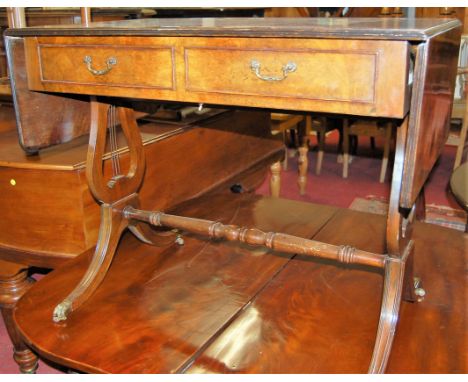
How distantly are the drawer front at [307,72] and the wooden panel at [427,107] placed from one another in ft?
0.10

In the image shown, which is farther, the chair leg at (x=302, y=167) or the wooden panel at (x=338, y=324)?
the chair leg at (x=302, y=167)

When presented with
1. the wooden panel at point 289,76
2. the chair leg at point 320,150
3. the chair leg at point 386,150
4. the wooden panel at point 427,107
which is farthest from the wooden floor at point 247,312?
the chair leg at point 320,150

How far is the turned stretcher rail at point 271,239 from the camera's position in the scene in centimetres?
134

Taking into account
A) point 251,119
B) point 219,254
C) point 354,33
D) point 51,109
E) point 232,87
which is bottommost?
point 219,254

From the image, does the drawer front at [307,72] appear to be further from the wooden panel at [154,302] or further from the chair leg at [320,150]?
the chair leg at [320,150]

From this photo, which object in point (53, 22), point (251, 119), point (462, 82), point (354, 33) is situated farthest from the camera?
point (462, 82)

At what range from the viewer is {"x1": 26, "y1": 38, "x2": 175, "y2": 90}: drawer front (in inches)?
49.6

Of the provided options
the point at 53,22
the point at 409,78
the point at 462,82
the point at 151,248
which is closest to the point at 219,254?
the point at 151,248

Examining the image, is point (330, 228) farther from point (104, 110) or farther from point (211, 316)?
point (104, 110)

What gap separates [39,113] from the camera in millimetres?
1575

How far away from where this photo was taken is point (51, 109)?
161 centimetres

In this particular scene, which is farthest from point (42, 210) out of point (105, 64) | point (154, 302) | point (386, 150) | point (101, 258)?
point (386, 150)
